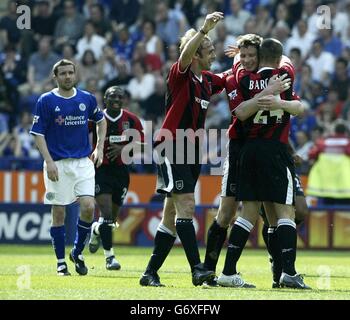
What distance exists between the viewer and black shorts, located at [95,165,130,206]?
13570 mm

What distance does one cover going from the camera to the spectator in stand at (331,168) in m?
18.3

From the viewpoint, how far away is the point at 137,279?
11.1 m

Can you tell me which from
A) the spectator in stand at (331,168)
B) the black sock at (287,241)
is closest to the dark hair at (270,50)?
the black sock at (287,241)

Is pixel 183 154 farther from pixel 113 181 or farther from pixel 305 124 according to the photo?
pixel 305 124

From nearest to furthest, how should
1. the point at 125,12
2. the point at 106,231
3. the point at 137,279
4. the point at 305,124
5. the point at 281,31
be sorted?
1. the point at 137,279
2. the point at 106,231
3. the point at 305,124
4. the point at 281,31
5. the point at 125,12

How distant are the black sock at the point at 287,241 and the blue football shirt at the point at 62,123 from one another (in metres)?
2.85

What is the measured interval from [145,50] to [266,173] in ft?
38.4

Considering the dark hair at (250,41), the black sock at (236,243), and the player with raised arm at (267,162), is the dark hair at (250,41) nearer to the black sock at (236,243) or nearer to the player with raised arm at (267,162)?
the player with raised arm at (267,162)

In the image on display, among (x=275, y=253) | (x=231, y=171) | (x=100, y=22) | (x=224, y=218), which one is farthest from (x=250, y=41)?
(x=100, y=22)

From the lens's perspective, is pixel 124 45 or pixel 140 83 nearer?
pixel 140 83

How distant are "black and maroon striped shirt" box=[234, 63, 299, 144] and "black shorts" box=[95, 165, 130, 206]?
404 centimetres

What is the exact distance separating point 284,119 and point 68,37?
41.7 ft

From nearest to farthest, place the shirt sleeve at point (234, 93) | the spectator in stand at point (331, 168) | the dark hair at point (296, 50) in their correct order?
the shirt sleeve at point (234, 93)
the spectator in stand at point (331, 168)
the dark hair at point (296, 50)

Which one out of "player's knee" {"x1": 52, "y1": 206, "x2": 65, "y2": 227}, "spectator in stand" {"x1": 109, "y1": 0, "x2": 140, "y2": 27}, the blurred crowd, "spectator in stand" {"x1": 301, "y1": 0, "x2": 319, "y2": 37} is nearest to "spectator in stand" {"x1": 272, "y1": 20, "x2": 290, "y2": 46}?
the blurred crowd
